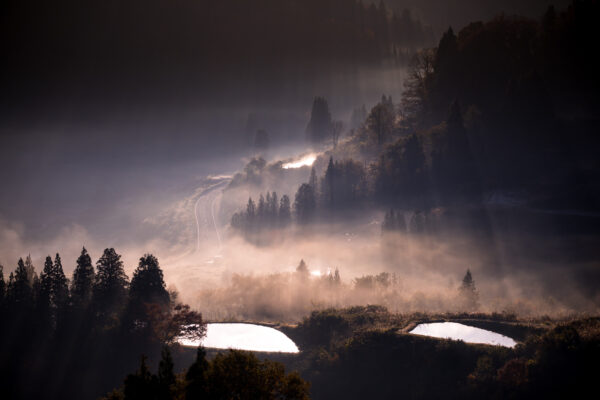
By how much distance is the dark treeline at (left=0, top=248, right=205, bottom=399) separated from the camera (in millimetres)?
72812

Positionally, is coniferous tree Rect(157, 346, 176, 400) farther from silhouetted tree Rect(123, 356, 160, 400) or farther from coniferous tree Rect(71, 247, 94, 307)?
coniferous tree Rect(71, 247, 94, 307)

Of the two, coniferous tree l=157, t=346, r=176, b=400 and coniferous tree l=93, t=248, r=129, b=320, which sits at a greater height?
coniferous tree l=93, t=248, r=129, b=320

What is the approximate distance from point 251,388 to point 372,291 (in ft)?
288

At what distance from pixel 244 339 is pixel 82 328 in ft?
108

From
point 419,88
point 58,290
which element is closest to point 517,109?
point 419,88

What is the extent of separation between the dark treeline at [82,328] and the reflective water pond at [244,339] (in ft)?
8.50

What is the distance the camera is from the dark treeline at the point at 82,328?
72812mm

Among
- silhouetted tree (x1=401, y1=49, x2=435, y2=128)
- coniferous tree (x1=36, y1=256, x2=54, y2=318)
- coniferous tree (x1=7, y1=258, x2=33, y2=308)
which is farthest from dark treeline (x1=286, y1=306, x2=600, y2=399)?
silhouetted tree (x1=401, y1=49, x2=435, y2=128)

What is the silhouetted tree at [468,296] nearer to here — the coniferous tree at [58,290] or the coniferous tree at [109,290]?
the coniferous tree at [109,290]

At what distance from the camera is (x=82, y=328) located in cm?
7925

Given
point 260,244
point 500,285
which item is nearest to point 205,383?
point 500,285

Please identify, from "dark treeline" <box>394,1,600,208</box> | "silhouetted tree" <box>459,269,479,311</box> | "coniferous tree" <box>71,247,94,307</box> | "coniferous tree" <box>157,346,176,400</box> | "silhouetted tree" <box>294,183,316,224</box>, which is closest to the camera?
"coniferous tree" <box>157,346,176,400</box>

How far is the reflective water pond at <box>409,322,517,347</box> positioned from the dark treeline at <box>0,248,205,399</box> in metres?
38.3

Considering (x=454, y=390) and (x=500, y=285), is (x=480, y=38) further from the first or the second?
(x=454, y=390)
